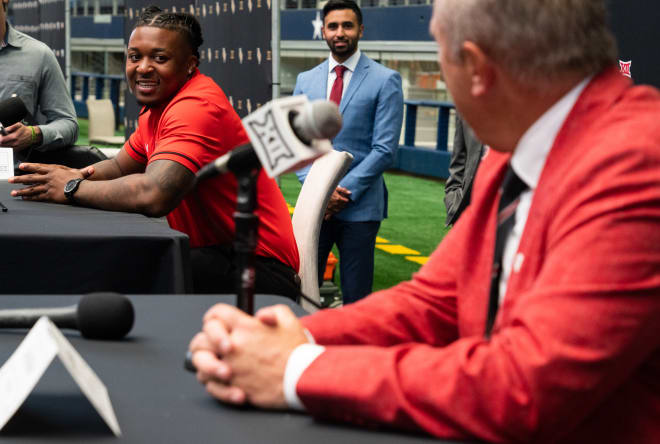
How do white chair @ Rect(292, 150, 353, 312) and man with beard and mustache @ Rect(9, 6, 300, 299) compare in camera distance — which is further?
white chair @ Rect(292, 150, 353, 312)

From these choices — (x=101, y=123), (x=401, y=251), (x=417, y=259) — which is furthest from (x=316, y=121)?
(x=101, y=123)

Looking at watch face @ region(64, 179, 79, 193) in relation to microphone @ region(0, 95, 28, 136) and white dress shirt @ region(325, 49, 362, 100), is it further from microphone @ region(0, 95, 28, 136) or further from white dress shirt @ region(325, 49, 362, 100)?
white dress shirt @ region(325, 49, 362, 100)

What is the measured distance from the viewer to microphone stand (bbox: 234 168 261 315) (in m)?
1.14

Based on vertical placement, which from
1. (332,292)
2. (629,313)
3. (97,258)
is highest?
(629,313)

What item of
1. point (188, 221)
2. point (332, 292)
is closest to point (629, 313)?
point (188, 221)

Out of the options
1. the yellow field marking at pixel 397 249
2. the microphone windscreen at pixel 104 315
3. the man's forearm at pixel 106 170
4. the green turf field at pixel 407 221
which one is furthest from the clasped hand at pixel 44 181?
the yellow field marking at pixel 397 249

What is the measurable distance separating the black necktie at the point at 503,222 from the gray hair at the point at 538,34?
16 centimetres

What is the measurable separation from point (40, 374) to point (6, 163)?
2.67m

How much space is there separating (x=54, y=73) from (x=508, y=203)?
354 centimetres

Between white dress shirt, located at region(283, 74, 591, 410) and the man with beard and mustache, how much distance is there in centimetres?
145

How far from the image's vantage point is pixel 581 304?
97 cm

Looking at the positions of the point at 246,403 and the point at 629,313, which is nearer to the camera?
the point at 629,313

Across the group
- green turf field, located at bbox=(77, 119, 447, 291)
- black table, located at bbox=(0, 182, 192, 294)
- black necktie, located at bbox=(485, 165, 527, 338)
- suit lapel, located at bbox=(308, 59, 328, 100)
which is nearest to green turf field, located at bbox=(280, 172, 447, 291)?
green turf field, located at bbox=(77, 119, 447, 291)

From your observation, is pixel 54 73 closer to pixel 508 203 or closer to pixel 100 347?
pixel 100 347
